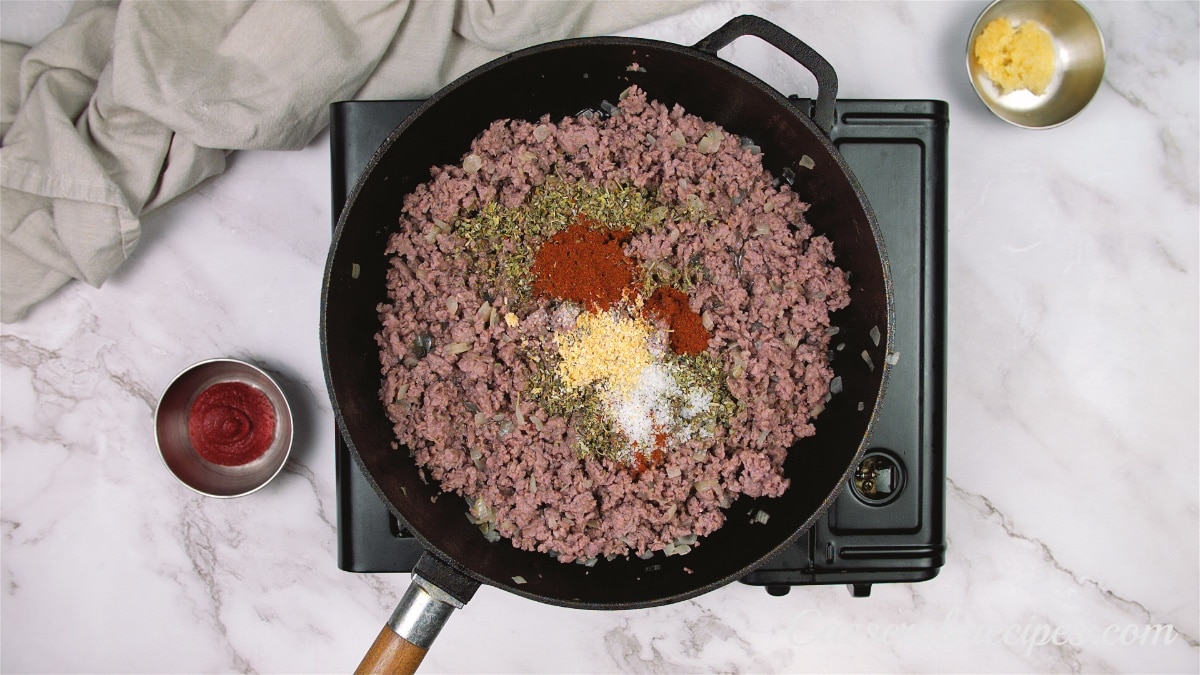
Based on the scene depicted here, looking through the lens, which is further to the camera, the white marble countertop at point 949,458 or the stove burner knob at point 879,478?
the white marble countertop at point 949,458

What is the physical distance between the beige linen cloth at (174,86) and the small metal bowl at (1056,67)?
881mm

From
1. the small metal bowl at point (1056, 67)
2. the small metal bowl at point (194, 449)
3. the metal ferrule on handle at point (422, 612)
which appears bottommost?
the small metal bowl at point (194, 449)

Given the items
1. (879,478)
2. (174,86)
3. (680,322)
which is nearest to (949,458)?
(879,478)

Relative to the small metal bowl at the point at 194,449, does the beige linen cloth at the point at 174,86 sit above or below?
above

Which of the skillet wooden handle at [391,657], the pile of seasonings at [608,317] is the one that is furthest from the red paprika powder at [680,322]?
the skillet wooden handle at [391,657]

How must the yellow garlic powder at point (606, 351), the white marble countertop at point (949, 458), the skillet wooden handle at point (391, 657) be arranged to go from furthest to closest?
the white marble countertop at point (949, 458)
the yellow garlic powder at point (606, 351)
the skillet wooden handle at point (391, 657)

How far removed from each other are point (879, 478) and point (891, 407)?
0.54ft

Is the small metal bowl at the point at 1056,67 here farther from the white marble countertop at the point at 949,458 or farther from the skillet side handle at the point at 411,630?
the skillet side handle at the point at 411,630

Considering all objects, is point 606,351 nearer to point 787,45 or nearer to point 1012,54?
point 787,45

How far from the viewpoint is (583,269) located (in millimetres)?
1683

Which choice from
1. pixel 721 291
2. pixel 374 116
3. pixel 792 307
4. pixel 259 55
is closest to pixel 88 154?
pixel 259 55

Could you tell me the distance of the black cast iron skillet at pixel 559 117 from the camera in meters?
1.59

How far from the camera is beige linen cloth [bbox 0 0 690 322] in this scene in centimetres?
189

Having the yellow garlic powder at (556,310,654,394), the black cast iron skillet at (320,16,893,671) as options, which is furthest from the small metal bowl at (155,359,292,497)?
the yellow garlic powder at (556,310,654,394)
